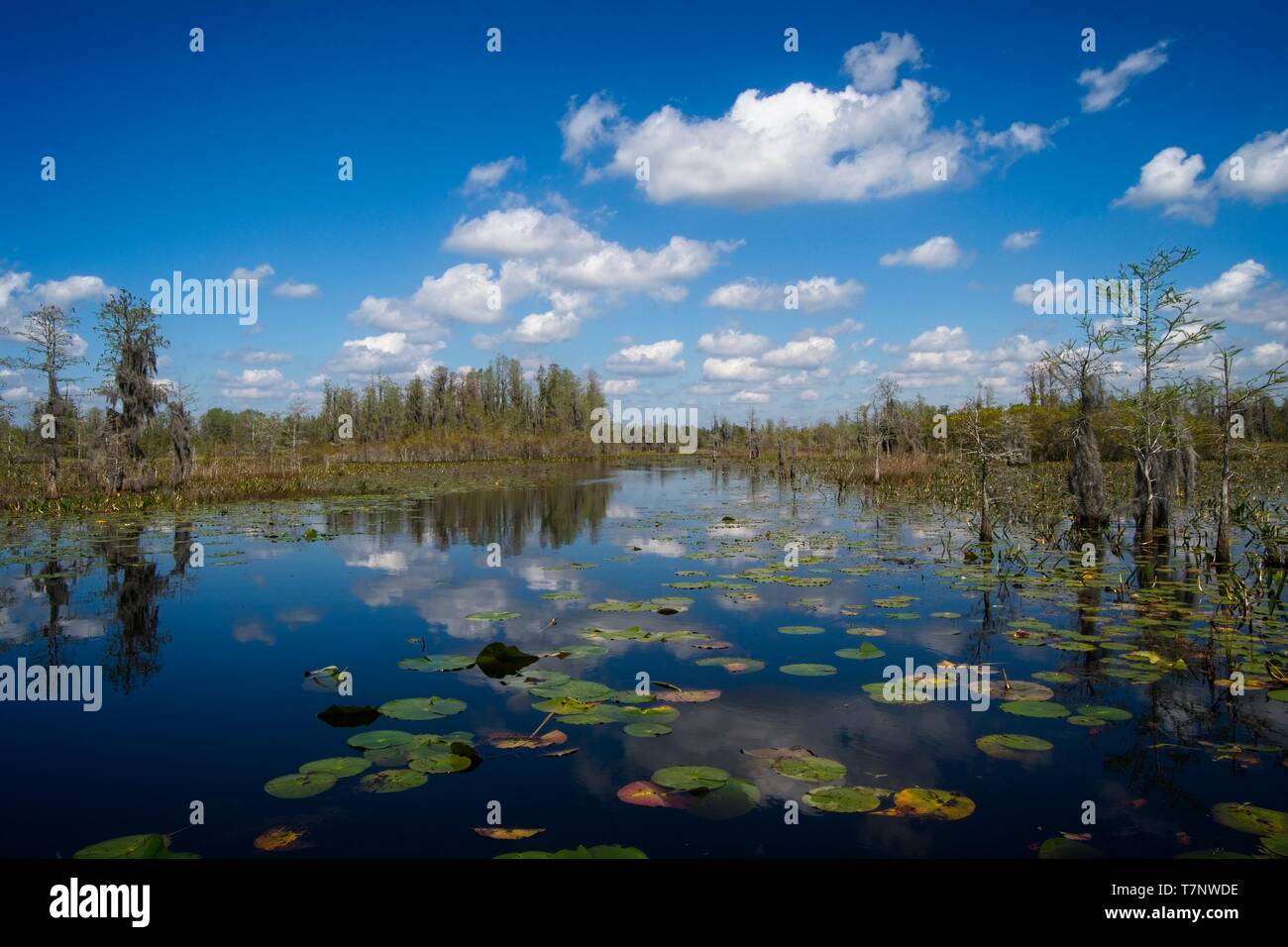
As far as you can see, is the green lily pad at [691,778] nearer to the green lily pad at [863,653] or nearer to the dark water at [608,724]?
the dark water at [608,724]

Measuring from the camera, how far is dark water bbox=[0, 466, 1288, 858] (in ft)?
12.9

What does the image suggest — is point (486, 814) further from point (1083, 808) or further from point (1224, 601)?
point (1224, 601)

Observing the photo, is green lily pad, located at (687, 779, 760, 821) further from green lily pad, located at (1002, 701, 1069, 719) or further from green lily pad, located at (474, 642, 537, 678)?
green lily pad, located at (474, 642, 537, 678)

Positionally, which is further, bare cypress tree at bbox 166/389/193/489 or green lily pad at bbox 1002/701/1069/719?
bare cypress tree at bbox 166/389/193/489

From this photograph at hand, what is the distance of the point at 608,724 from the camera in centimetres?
534

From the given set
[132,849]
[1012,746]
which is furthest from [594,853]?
[1012,746]

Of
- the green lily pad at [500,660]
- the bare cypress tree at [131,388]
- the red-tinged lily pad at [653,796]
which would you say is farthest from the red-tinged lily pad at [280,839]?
the bare cypress tree at [131,388]

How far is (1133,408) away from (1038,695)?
29.0 feet

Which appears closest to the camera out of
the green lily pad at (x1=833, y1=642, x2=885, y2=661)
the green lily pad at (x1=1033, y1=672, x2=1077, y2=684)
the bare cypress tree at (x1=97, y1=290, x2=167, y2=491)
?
the green lily pad at (x1=1033, y1=672, x2=1077, y2=684)

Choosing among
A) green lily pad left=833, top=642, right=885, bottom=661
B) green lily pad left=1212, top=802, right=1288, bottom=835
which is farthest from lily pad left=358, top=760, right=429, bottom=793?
green lily pad left=1212, top=802, right=1288, bottom=835

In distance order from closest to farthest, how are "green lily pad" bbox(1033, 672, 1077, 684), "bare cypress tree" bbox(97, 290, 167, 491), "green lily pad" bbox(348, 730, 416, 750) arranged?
"green lily pad" bbox(348, 730, 416, 750)
"green lily pad" bbox(1033, 672, 1077, 684)
"bare cypress tree" bbox(97, 290, 167, 491)

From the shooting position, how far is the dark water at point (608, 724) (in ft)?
12.9

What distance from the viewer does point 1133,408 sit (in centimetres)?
1228
